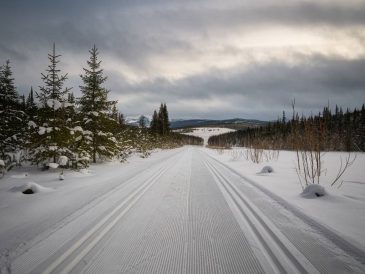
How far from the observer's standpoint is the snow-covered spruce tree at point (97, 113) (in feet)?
51.8

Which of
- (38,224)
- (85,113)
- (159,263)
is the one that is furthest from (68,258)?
(85,113)

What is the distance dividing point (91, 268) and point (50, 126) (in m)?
10.5

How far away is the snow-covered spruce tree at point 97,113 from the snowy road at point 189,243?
11487mm

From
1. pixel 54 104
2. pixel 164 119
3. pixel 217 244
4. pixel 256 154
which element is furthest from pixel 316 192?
pixel 164 119

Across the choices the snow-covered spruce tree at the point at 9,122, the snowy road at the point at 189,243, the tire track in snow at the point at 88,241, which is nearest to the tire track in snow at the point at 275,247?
the snowy road at the point at 189,243

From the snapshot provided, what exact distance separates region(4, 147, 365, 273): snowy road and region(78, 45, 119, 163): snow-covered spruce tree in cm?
1149

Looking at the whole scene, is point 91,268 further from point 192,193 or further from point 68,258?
point 192,193

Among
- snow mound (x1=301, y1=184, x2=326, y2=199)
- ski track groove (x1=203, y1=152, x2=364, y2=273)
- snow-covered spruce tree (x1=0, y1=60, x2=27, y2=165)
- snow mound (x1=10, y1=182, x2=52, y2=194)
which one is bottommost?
snow mound (x1=10, y1=182, x2=52, y2=194)

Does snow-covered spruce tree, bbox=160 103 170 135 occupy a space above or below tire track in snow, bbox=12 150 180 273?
above

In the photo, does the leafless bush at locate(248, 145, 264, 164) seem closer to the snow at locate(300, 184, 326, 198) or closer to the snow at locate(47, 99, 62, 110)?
the snow at locate(300, 184, 326, 198)

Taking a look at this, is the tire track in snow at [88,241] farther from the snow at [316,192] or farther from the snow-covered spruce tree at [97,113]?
the snow-covered spruce tree at [97,113]

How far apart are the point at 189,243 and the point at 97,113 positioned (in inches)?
551

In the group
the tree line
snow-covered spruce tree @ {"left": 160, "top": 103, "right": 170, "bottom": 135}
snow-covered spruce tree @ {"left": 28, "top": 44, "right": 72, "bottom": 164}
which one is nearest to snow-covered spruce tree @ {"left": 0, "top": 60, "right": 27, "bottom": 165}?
the tree line

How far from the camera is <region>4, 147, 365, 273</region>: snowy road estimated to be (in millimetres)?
2592
